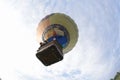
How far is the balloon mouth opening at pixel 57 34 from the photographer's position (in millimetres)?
12704

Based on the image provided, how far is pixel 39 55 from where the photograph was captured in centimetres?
1125

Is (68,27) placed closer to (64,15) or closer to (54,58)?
(64,15)

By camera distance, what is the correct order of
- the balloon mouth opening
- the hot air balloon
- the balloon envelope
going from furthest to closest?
the balloon envelope
the hot air balloon
the balloon mouth opening

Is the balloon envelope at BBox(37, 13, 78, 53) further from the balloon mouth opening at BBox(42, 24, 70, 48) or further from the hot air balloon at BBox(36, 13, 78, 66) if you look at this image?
the balloon mouth opening at BBox(42, 24, 70, 48)

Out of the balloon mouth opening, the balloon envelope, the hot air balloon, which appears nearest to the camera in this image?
the balloon mouth opening

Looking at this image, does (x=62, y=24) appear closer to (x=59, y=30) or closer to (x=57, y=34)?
(x=59, y=30)

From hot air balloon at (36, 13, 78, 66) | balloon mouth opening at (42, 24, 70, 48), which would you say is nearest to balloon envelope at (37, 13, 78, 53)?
hot air balloon at (36, 13, 78, 66)

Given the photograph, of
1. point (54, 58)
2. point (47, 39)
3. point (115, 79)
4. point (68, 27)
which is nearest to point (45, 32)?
point (47, 39)

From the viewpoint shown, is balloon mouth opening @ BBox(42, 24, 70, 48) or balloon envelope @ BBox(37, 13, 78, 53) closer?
balloon mouth opening @ BBox(42, 24, 70, 48)

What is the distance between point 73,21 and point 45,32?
198 centimetres

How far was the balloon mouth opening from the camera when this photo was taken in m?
12.7

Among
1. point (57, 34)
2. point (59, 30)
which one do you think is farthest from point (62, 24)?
point (57, 34)

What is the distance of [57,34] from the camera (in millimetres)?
12836

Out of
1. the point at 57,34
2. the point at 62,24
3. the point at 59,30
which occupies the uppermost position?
the point at 62,24
